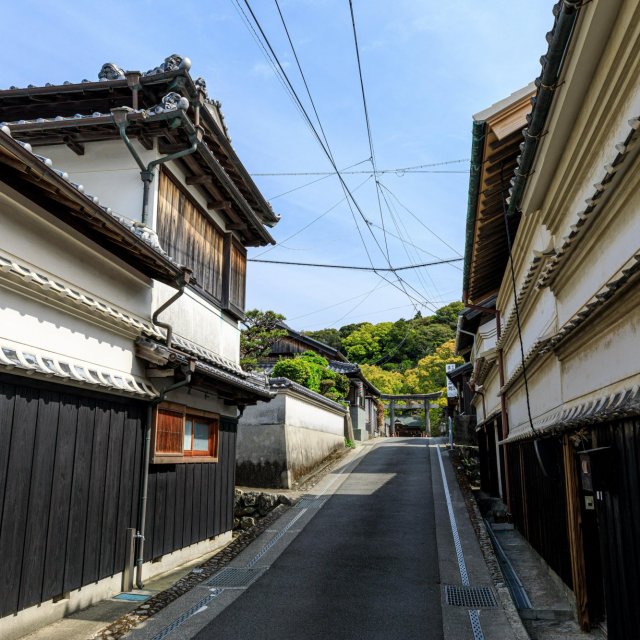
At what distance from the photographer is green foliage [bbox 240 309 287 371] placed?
2550cm

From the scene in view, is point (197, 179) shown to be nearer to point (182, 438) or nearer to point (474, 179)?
point (182, 438)

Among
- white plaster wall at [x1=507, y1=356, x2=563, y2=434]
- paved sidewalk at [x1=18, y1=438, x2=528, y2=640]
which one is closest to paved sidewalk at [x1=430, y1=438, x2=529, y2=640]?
paved sidewalk at [x1=18, y1=438, x2=528, y2=640]

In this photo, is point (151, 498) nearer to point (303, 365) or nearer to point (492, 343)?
point (492, 343)

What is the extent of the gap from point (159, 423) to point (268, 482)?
10459 mm

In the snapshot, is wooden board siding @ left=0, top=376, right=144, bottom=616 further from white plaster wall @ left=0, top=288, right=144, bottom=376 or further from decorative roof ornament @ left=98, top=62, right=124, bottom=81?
decorative roof ornament @ left=98, top=62, right=124, bottom=81

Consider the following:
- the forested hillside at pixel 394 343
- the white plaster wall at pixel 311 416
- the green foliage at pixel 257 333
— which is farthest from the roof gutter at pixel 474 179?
the forested hillside at pixel 394 343

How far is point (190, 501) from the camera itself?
1188 centimetres

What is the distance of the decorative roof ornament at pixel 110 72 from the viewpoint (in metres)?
11.9

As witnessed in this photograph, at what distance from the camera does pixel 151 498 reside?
10188mm

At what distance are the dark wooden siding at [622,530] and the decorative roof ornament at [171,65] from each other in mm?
9425

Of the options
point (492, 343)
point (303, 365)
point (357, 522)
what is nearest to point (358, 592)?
point (357, 522)

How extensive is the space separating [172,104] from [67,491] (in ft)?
21.9

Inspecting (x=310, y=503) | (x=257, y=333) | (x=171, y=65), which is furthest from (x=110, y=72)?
(x=257, y=333)

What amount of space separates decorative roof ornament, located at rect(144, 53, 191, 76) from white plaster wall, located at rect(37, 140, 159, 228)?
1.39 m
